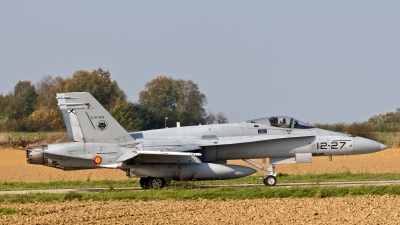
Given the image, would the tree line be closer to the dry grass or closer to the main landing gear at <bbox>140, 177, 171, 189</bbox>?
the dry grass

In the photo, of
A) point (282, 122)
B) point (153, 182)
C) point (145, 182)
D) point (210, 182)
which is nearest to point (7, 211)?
point (153, 182)

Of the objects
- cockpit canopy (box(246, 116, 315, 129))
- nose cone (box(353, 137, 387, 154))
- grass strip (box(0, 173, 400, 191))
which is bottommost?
grass strip (box(0, 173, 400, 191))

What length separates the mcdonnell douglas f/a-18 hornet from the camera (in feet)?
67.1

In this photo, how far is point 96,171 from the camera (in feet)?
101

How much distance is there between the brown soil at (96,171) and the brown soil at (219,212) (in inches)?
417

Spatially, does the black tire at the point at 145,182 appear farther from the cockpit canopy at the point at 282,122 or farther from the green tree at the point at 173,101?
the green tree at the point at 173,101

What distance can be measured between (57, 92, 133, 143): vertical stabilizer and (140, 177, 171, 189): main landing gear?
1437mm

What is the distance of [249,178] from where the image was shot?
25297mm

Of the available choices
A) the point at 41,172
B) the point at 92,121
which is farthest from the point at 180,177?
the point at 41,172

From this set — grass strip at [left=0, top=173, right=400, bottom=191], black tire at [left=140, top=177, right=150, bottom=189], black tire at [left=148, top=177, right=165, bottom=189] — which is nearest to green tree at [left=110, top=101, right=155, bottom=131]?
grass strip at [left=0, top=173, right=400, bottom=191]

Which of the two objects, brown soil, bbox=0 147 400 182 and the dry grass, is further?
the dry grass

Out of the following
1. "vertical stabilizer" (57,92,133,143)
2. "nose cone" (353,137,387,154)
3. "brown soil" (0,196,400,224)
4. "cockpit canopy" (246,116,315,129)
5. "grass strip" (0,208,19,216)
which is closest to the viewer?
"brown soil" (0,196,400,224)

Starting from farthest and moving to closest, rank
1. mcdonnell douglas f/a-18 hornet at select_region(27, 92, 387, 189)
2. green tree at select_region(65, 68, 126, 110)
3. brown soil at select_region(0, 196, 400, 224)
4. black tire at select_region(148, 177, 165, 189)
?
green tree at select_region(65, 68, 126, 110) → black tire at select_region(148, 177, 165, 189) → mcdonnell douglas f/a-18 hornet at select_region(27, 92, 387, 189) → brown soil at select_region(0, 196, 400, 224)

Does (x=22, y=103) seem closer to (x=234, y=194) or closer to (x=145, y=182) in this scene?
(x=145, y=182)
